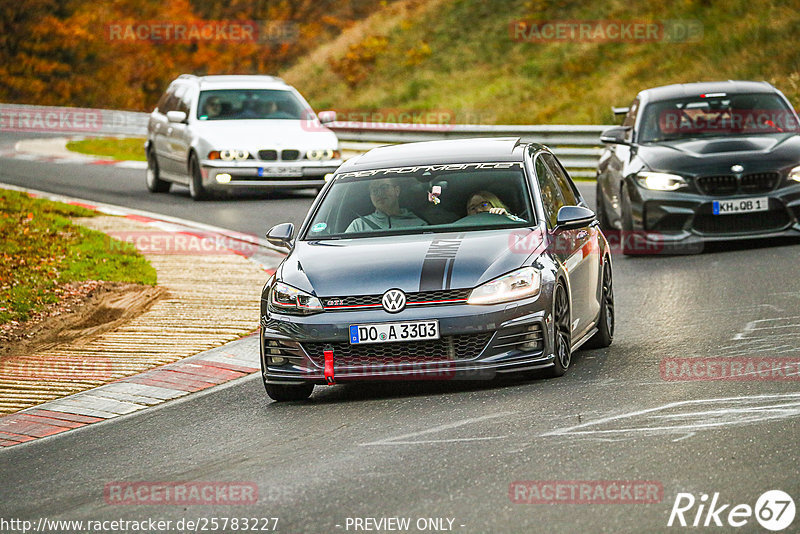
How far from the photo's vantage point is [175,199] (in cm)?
2223

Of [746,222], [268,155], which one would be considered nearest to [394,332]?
[746,222]

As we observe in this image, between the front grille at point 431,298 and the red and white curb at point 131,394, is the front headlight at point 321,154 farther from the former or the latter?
the front grille at point 431,298

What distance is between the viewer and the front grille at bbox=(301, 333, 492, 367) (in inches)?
330

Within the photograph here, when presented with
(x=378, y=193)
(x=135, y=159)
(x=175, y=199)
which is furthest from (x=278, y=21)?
(x=378, y=193)

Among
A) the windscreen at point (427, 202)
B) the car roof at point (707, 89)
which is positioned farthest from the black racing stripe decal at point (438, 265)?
the car roof at point (707, 89)

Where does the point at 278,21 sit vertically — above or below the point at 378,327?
below

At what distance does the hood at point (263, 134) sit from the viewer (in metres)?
21.2

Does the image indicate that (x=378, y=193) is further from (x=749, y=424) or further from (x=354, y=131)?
(x=354, y=131)

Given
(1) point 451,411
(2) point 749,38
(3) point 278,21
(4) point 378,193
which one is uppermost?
(4) point 378,193

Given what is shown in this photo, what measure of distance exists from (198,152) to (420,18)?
24.7 meters

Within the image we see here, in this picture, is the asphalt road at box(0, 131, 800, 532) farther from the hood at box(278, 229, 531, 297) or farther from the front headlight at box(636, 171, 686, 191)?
the front headlight at box(636, 171, 686, 191)

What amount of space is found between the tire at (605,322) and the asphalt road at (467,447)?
0.38 feet

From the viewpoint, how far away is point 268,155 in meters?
21.2

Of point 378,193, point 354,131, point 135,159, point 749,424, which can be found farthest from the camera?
point 135,159
